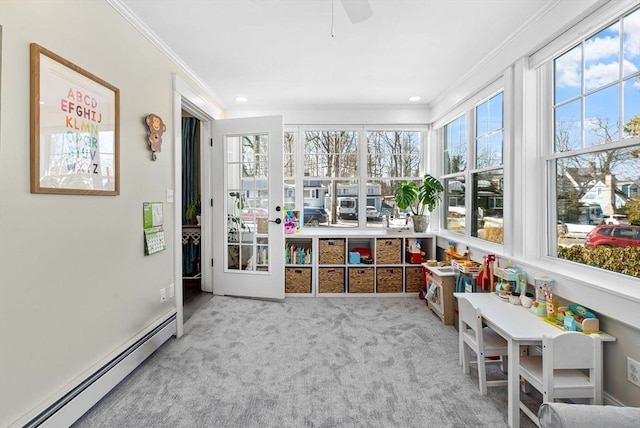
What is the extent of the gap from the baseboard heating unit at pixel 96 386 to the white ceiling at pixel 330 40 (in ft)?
7.17

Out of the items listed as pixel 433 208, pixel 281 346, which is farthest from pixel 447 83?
pixel 281 346

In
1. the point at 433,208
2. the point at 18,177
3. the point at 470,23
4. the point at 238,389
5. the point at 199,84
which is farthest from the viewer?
the point at 433,208

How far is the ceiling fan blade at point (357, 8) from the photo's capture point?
4.60ft

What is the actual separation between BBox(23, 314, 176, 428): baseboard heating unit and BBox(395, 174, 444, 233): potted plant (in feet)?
9.52

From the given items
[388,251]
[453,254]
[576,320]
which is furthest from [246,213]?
[576,320]

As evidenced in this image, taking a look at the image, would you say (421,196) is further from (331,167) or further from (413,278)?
(331,167)

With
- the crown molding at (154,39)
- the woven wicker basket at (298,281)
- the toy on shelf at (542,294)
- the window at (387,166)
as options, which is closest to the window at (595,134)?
the toy on shelf at (542,294)

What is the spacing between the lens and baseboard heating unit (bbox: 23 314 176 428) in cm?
143

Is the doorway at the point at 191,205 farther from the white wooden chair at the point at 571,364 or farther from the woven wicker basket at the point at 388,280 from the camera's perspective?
the white wooden chair at the point at 571,364

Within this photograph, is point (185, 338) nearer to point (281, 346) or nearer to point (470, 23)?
point (281, 346)

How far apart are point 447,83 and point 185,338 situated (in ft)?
11.9

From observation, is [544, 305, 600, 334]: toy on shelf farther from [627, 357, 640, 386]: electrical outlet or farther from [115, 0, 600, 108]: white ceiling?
[115, 0, 600, 108]: white ceiling

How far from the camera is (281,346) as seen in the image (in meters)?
2.42

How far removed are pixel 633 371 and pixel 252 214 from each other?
128 inches
